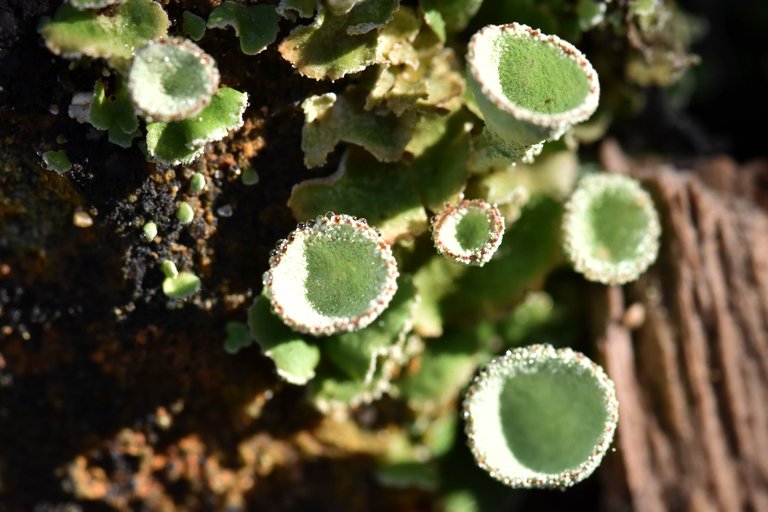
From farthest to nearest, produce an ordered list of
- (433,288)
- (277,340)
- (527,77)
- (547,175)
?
(547,175)
(433,288)
(277,340)
(527,77)

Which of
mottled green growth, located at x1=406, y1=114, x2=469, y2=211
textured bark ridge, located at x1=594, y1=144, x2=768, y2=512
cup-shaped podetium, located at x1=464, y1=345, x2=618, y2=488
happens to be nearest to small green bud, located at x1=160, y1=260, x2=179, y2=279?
mottled green growth, located at x1=406, y1=114, x2=469, y2=211

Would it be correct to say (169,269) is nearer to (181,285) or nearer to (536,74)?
(181,285)

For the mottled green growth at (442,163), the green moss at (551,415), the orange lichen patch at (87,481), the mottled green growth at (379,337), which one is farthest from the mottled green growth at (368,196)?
the orange lichen patch at (87,481)

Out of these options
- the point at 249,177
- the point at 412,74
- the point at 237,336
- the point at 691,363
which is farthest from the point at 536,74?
the point at 691,363

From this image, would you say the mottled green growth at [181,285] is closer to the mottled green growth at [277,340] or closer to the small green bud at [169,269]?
the small green bud at [169,269]

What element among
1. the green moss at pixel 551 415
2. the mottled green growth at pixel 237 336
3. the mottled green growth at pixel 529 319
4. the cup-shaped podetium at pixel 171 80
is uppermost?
the cup-shaped podetium at pixel 171 80

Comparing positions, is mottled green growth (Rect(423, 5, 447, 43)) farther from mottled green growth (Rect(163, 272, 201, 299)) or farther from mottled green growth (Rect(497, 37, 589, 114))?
mottled green growth (Rect(163, 272, 201, 299))
